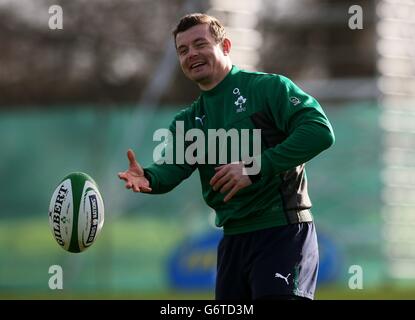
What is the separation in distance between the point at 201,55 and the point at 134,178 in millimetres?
779

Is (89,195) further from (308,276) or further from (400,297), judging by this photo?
(400,297)

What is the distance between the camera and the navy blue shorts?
5.28 m

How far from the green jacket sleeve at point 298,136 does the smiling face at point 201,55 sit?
1.57ft

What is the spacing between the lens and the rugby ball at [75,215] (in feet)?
19.4

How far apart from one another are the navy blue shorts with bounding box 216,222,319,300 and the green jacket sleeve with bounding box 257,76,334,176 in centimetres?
40

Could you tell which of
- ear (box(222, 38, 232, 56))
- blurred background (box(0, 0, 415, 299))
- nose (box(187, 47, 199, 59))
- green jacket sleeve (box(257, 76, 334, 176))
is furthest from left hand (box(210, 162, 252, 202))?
blurred background (box(0, 0, 415, 299))

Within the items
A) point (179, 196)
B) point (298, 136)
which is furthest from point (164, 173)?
point (179, 196)

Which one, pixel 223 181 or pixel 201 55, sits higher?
pixel 201 55

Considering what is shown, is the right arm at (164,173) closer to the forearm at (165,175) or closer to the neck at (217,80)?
the forearm at (165,175)

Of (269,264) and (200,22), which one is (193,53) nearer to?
(200,22)

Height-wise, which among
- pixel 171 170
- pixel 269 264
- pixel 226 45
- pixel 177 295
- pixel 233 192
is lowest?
pixel 269 264

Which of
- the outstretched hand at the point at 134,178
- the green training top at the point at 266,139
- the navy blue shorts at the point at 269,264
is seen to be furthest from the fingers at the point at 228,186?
the outstretched hand at the point at 134,178

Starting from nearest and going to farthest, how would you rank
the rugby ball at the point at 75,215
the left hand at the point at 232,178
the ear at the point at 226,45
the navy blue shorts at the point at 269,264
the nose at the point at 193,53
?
the left hand at the point at 232,178 < the navy blue shorts at the point at 269,264 < the nose at the point at 193,53 < the ear at the point at 226,45 < the rugby ball at the point at 75,215

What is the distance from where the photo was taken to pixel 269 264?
531 cm
